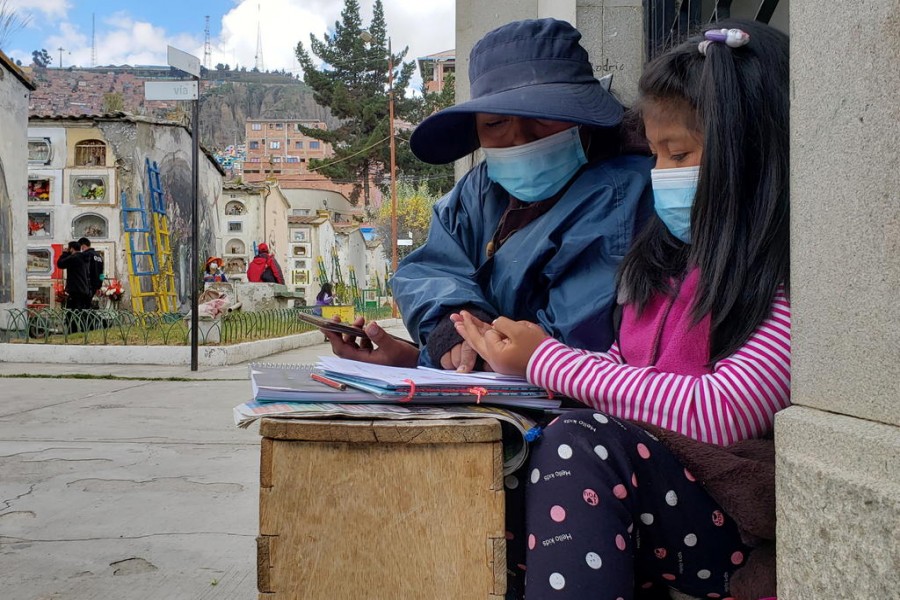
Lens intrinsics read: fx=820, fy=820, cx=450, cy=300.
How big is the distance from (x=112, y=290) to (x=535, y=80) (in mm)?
16957

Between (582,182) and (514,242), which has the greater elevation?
(582,182)

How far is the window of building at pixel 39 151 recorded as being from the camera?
18281 millimetres

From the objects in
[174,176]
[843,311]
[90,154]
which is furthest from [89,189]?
[843,311]

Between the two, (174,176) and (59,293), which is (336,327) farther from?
(174,176)

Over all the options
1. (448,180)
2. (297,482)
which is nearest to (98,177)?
(297,482)

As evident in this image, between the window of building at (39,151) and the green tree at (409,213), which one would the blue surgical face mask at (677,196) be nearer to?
the window of building at (39,151)

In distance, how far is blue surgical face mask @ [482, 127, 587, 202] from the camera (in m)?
1.92

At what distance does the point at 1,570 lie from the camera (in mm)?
2535

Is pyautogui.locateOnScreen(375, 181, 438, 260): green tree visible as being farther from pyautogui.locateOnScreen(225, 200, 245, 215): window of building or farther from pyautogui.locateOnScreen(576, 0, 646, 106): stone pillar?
pyautogui.locateOnScreen(576, 0, 646, 106): stone pillar

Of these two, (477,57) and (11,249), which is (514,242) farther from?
(11,249)

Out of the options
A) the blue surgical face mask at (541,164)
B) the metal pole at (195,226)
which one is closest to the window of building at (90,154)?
the metal pole at (195,226)

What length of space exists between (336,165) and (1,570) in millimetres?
40296

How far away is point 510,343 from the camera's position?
1487 mm

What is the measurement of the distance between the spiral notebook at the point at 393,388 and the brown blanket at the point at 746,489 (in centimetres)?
25
